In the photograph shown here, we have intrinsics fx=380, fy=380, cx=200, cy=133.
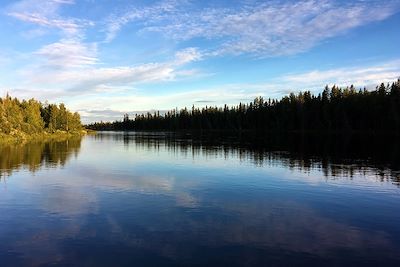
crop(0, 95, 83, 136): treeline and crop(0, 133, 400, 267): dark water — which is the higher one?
crop(0, 95, 83, 136): treeline

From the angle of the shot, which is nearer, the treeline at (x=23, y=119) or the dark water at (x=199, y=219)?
the dark water at (x=199, y=219)

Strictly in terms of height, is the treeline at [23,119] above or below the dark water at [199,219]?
above

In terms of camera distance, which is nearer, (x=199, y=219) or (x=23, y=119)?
(x=199, y=219)

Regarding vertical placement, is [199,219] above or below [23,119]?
below

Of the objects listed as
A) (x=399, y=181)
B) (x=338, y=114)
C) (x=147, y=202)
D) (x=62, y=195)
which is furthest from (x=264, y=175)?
(x=338, y=114)

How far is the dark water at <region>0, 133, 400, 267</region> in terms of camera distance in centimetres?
1880

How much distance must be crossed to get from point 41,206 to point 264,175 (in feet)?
85.3

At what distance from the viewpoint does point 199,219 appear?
2527cm

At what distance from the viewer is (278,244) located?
2041 centimetres

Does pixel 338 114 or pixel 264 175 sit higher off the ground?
pixel 338 114

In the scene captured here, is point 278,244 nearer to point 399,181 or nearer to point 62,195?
point 62,195

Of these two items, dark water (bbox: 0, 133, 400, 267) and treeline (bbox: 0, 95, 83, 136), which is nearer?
dark water (bbox: 0, 133, 400, 267)

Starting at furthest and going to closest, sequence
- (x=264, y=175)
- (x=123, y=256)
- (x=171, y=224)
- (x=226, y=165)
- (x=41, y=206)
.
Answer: (x=226, y=165) < (x=264, y=175) < (x=41, y=206) < (x=171, y=224) < (x=123, y=256)

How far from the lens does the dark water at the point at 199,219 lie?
740 inches
